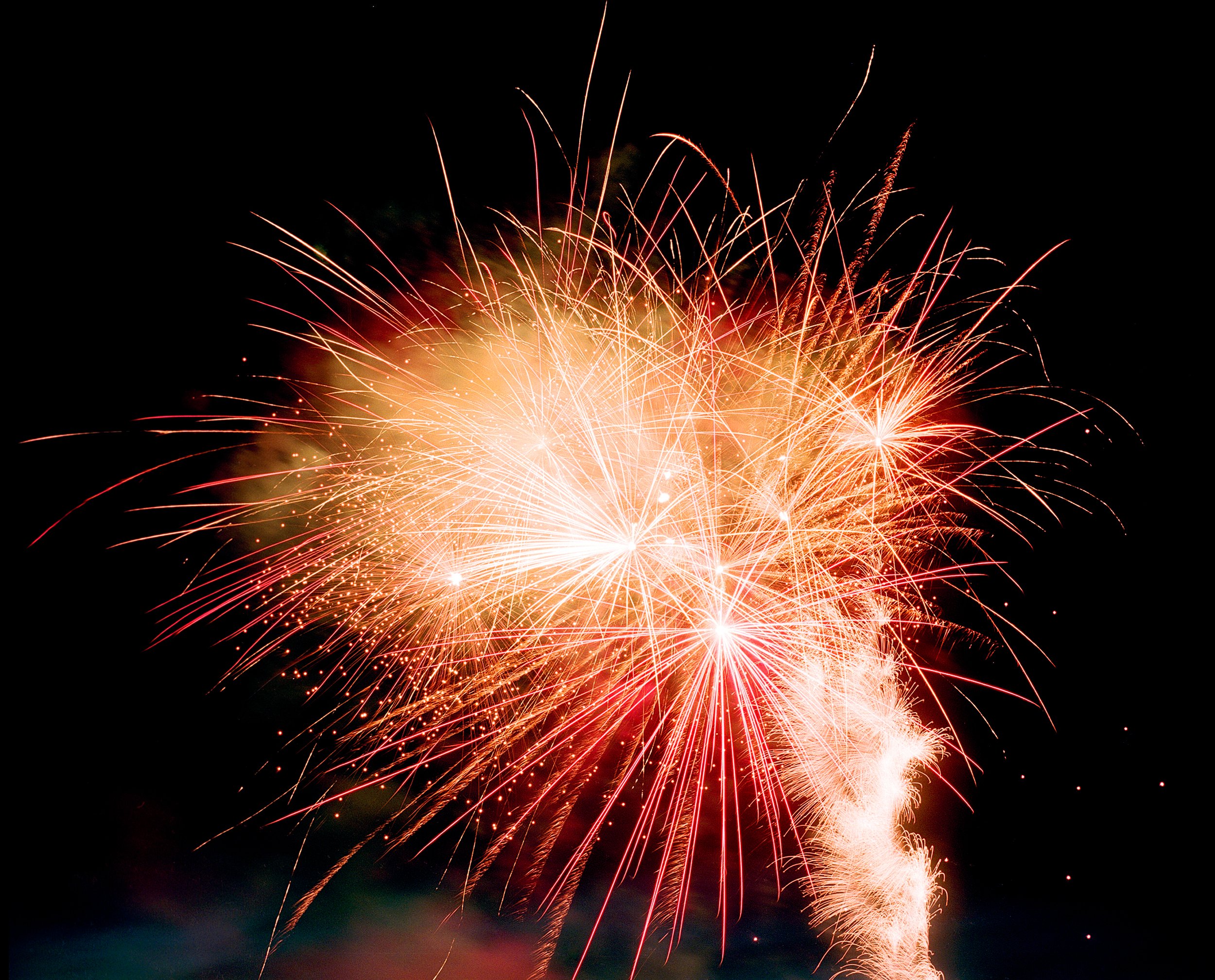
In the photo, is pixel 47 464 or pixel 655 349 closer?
pixel 655 349

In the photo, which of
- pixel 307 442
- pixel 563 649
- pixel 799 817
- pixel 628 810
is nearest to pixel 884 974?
pixel 799 817

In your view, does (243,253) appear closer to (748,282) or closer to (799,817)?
(748,282)

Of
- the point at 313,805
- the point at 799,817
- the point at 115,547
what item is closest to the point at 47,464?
the point at 115,547

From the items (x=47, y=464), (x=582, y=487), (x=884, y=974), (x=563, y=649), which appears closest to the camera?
(x=582, y=487)

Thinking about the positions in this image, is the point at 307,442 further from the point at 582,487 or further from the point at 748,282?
the point at 748,282

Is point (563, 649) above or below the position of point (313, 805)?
above

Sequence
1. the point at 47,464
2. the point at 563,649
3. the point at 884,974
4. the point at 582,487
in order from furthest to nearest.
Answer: the point at 884,974, the point at 47,464, the point at 563,649, the point at 582,487

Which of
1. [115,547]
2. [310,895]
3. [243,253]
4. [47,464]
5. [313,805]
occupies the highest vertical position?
[243,253]
